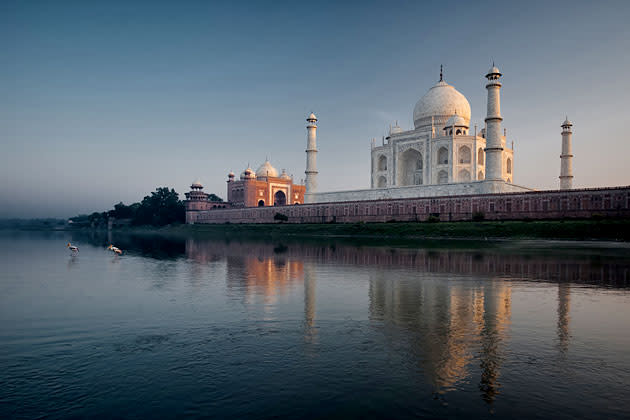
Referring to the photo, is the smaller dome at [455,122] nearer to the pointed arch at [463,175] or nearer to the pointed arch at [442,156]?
the pointed arch at [442,156]

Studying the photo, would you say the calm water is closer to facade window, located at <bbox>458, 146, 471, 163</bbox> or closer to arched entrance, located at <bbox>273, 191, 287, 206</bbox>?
facade window, located at <bbox>458, 146, 471, 163</bbox>

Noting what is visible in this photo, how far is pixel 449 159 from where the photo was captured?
42.7 meters

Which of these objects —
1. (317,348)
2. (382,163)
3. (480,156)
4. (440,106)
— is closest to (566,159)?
(480,156)

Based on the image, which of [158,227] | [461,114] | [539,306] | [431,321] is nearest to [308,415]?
[431,321]

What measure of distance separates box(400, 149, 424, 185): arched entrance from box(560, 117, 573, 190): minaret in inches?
550

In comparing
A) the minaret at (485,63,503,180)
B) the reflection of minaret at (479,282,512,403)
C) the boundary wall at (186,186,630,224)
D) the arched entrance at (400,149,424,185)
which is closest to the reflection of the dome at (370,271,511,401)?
the reflection of minaret at (479,282,512,403)

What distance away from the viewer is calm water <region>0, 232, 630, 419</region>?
3836mm

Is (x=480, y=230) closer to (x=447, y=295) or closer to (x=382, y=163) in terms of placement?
(x=382, y=163)

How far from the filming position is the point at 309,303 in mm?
8180

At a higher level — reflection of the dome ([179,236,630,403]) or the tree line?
the tree line

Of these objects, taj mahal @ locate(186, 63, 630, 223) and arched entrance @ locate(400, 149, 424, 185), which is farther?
arched entrance @ locate(400, 149, 424, 185)

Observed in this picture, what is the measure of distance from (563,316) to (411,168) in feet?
140

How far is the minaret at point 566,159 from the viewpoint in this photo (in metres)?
38.8

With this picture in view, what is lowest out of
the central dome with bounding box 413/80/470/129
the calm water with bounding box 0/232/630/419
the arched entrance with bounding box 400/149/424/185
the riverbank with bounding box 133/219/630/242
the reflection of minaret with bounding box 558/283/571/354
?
the calm water with bounding box 0/232/630/419
